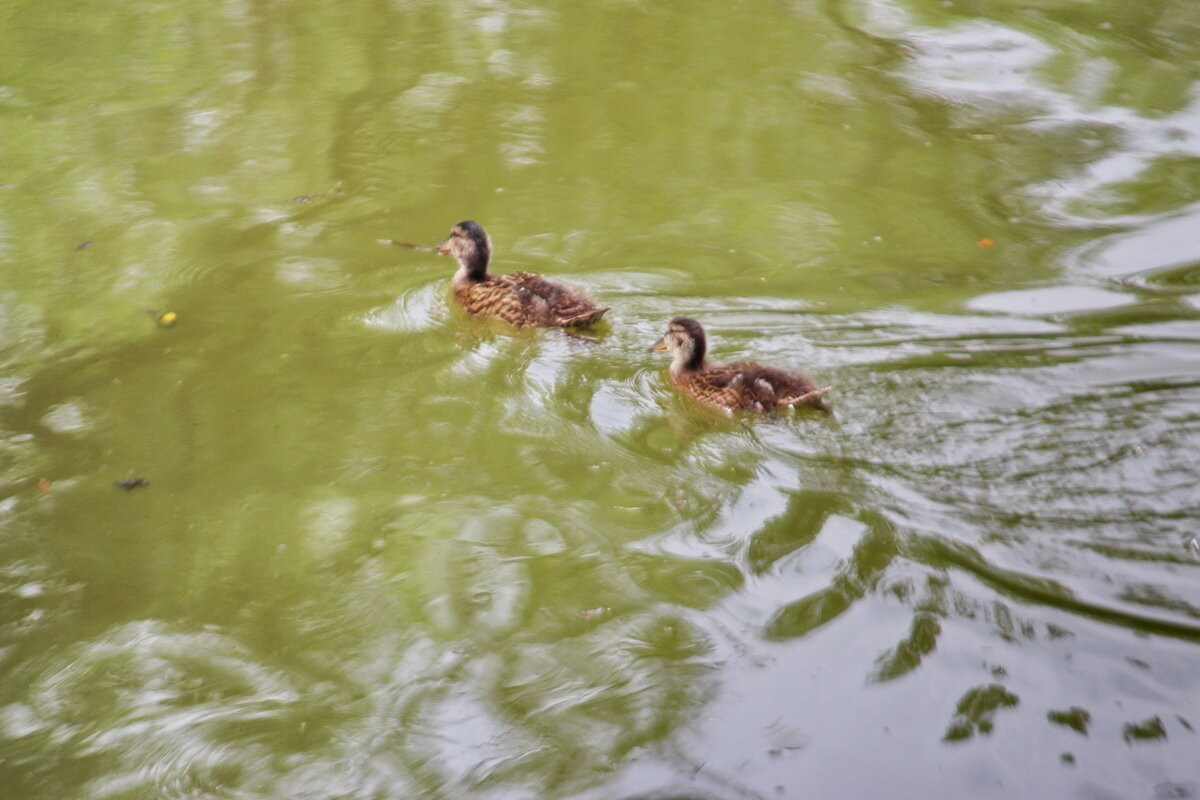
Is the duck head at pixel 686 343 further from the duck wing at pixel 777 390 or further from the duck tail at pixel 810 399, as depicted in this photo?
the duck tail at pixel 810 399

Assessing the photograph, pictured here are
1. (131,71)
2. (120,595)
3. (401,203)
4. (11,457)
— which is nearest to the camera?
(120,595)

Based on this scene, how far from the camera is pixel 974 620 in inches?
144

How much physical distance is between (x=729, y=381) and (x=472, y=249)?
180 cm

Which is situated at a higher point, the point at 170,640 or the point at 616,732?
the point at 616,732

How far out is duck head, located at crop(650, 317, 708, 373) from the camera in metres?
5.08

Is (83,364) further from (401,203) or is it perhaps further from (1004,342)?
(1004,342)

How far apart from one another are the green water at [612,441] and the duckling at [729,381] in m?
0.10

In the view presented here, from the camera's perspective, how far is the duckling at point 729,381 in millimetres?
4742

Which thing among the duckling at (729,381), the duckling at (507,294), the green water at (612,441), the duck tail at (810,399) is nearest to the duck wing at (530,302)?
the duckling at (507,294)

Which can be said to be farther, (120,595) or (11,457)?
(11,457)

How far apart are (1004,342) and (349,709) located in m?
3.44

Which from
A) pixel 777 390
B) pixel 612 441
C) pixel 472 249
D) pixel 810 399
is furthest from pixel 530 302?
pixel 810 399

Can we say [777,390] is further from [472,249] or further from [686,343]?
[472,249]

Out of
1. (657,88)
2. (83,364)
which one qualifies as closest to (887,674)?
(83,364)
